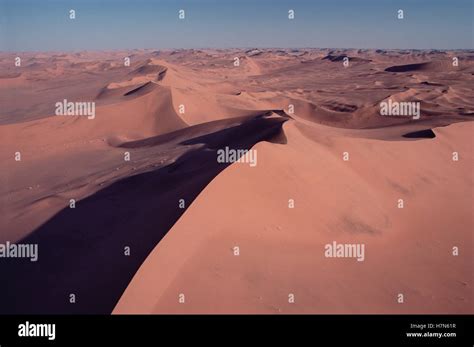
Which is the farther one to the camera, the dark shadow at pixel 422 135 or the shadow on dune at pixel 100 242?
the dark shadow at pixel 422 135

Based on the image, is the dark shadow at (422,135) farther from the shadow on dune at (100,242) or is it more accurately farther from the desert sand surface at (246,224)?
the shadow on dune at (100,242)

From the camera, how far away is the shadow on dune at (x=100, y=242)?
12.8ft

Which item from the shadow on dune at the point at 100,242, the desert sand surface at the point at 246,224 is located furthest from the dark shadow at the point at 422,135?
the shadow on dune at the point at 100,242

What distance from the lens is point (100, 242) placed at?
188 inches

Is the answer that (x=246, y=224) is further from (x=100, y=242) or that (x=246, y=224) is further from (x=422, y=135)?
(x=422, y=135)

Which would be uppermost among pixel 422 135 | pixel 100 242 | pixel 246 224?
pixel 422 135

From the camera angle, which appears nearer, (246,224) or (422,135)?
(246,224)

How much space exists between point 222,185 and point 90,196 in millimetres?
2444

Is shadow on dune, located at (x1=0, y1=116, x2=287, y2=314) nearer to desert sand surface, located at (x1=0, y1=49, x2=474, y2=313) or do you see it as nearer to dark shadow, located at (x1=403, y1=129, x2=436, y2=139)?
desert sand surface, located at (x1=0, y1=49, x2=474, y2=313)

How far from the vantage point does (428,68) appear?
3866 cm

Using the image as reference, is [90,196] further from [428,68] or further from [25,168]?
[428,68]

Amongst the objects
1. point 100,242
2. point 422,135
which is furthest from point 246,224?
point 422,135

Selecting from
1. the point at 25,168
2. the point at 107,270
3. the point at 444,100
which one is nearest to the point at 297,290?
the point at 107,270

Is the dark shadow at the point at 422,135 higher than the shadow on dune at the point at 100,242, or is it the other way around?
the dark shadow at the point at 422,135
